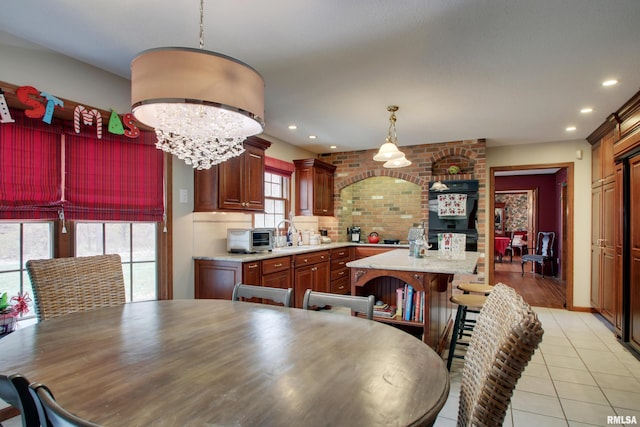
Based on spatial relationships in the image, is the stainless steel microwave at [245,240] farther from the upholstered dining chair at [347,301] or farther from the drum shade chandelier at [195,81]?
the drum shade chandelier at [195,81]

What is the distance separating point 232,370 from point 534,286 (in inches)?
284

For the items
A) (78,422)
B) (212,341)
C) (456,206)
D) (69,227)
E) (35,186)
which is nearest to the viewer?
(78,422)

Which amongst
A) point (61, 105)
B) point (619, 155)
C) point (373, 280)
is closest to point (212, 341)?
point (373, 280)

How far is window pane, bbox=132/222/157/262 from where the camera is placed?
3.18 m

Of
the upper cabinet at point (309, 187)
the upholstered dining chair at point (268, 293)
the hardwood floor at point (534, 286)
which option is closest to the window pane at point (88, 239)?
the upholstered dining chair at point (268, 293)

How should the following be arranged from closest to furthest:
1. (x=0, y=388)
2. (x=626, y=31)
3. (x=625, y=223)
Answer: (x=0, y=388)
(x=626, y=31)
(x=625, y=223)

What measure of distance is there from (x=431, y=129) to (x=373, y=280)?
241 centimetres

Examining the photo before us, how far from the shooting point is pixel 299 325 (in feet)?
5.24

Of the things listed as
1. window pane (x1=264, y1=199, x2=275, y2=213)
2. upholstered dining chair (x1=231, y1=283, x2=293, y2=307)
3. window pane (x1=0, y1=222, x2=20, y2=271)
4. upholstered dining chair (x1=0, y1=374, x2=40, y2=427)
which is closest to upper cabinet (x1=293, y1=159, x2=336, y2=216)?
window pane (x1=264, y1=199, x2=275, y2=213)

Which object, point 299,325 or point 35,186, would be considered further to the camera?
point 35,186

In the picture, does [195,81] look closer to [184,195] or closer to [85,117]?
[85,117]

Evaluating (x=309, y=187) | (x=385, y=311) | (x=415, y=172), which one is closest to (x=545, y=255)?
(x=415, y=172)

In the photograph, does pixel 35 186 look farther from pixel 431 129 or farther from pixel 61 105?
pixel 431 129

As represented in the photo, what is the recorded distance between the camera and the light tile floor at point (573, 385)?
2.25 metres
